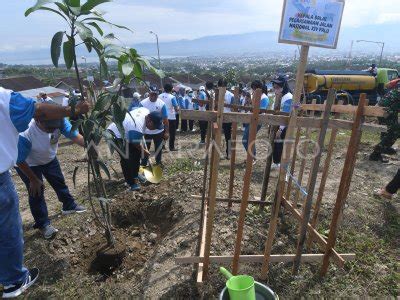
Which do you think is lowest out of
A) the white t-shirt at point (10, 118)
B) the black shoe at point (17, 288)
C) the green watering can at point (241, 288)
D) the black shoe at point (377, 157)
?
the black shoe at point (17, 288)

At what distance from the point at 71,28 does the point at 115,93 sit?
1.95ft

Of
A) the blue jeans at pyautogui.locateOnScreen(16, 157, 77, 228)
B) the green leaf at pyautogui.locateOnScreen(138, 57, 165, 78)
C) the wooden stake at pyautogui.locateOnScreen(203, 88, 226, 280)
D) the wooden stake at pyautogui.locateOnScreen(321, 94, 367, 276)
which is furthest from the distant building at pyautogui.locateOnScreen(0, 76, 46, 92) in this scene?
the wooden stake at pyautogui.locateOnScreen(321, 94, 367, 276)

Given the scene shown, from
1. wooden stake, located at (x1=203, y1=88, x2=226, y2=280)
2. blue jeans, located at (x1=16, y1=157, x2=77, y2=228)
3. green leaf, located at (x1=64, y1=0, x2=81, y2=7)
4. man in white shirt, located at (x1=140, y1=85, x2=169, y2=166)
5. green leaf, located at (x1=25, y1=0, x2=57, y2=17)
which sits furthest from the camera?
man in white shirt, located at (x1=140, y1=85, x2=169, y2=166)

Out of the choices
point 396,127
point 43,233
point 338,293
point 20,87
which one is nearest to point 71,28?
point 43,233

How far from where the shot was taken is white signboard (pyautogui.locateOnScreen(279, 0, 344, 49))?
2.25 metres

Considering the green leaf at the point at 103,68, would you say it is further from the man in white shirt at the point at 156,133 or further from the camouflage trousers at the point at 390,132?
the camouflage trousers at the point at 390,132

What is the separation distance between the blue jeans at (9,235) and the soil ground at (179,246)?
11.7 inches

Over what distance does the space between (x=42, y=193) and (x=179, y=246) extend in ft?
5.99

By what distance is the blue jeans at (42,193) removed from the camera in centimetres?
374

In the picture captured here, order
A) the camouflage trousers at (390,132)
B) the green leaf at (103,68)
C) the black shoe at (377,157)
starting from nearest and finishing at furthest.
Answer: the green leaf at (103,68), the camouflage trousers at (390,132), the black shoe at (377,157)

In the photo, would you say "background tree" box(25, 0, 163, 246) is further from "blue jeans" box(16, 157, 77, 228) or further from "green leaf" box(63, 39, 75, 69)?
"blue jeans" box(16, 157, 77, 228)

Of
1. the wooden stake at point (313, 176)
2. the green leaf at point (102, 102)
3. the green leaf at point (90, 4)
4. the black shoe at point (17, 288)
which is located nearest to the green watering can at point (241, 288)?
the wooden stake at point (313, 176)

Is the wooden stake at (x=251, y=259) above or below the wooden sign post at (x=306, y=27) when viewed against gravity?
below

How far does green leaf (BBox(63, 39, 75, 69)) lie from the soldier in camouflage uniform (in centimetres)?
526
